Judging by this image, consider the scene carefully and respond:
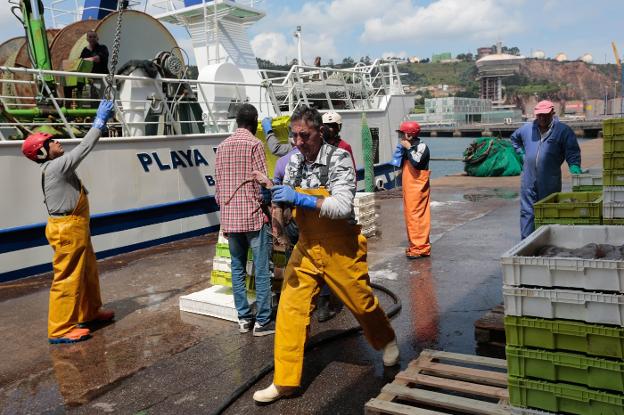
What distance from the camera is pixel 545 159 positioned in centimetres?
538

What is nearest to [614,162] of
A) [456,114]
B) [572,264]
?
[572,264]

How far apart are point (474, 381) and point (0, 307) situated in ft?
17.3

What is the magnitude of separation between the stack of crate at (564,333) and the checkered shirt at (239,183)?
7.92 ft

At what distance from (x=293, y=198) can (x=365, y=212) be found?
529 cm

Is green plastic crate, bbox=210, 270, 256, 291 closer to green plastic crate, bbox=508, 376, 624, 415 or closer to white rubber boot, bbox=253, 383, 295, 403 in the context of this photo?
white rubber boot, bbox=253, 383, 295, 403

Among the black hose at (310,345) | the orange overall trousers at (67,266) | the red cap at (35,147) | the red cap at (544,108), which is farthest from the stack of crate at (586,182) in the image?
the red cap at (35,147)

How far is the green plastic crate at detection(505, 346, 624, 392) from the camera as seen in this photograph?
7.55 feet

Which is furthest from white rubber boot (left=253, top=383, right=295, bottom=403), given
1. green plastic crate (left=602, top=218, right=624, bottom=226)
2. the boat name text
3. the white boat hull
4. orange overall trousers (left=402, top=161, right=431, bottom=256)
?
the boat name text

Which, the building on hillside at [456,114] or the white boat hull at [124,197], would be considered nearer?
the white boat hull at [124,197]

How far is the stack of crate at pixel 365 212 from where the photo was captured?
828 cm

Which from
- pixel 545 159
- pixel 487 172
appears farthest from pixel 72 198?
pixel 487 172

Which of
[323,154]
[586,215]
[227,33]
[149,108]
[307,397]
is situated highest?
[227,33]

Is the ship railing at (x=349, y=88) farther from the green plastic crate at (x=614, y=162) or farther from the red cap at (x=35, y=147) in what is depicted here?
the green plastic crate at (x=614, y=162)

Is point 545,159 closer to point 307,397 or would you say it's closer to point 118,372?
point 307,397
